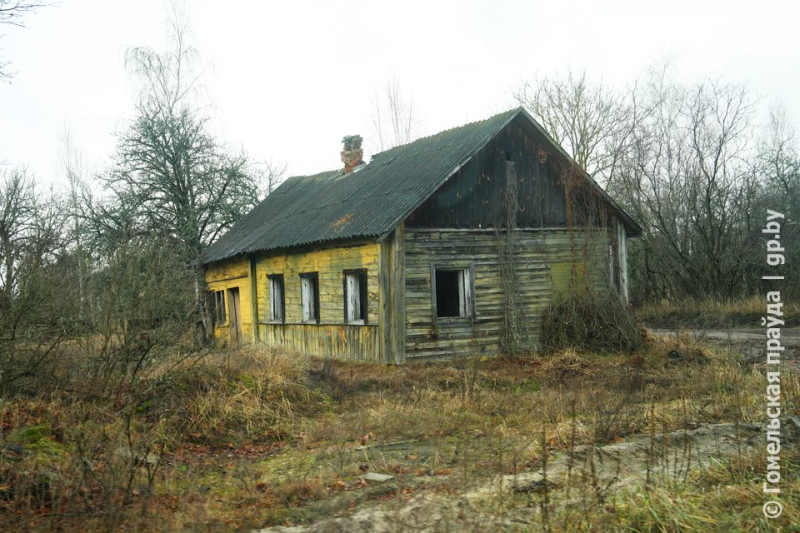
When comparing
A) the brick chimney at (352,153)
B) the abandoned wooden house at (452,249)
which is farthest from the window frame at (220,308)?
the brick chimney at (352,153)

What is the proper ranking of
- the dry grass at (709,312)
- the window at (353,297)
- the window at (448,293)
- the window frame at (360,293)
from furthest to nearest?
1. the dry grass at (709,312)
2. the window at (448,293)
3. the window at (353,297)
4. the window frame at (360,293)

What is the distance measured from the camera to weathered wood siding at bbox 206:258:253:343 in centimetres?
2077

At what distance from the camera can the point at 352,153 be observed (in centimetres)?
2281

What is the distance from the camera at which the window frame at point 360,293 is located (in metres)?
15.4

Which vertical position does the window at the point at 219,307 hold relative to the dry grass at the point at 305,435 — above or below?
above

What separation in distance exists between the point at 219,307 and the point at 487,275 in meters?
10.6

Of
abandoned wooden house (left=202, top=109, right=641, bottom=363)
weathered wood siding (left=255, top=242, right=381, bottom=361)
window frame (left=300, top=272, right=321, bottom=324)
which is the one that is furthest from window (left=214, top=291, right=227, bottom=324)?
window frame (left=300, top=272, right=321, bottom=324)

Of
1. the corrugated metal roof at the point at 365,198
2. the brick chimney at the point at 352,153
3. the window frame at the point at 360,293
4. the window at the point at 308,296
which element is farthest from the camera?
the brick chimney at the point at 352,153

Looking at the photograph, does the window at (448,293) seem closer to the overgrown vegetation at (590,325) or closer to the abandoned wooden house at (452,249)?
the abandoned wooden house at (452,249)

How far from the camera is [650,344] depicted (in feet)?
50.0

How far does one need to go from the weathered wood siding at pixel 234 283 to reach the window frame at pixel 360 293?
15.6ft

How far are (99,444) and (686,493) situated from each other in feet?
15.0

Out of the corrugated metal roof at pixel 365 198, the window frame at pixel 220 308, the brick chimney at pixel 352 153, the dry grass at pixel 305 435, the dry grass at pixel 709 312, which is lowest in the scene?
the dry grass at pixel 305 435

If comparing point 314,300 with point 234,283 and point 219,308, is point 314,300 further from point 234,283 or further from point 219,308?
point 219,308
